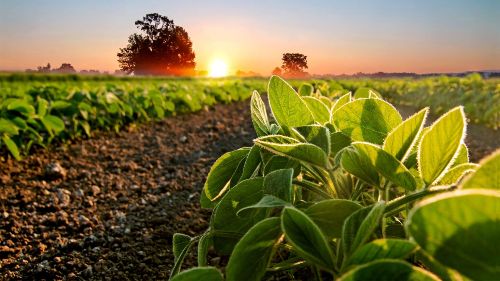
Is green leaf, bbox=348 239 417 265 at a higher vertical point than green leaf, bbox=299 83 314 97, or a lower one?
lower

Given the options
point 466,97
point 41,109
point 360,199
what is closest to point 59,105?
point 41,109

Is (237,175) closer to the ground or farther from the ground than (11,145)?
farther from the ground

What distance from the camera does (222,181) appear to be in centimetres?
111

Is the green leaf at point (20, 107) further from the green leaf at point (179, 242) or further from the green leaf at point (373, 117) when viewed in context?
the green leaf at point (373, 117)

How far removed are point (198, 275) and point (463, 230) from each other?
1.44 feet

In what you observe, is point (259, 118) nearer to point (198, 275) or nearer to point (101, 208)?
point (198, 275)

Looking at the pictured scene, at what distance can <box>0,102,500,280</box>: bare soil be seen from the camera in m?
2.39

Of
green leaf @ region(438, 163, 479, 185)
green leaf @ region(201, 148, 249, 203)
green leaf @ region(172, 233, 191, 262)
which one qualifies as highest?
green leaf @ region(438, 163, 479, 185)

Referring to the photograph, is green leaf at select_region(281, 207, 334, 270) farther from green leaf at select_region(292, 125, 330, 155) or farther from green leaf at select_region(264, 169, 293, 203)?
green leaf at select_region(292, 125, 330, 155)

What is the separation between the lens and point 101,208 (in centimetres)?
335

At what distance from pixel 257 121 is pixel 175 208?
236 cm

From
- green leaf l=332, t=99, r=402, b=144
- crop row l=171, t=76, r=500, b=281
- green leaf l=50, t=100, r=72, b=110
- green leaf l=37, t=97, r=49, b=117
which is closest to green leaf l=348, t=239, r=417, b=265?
crop row l=171, t=76, r=500, b=281

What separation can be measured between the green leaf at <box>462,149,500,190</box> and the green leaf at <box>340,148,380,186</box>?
0.77 feet

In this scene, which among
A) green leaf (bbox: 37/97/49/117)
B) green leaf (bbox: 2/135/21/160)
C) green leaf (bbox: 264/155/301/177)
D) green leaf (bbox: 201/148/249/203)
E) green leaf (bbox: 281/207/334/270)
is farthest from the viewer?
green leaf (bbox: 37/97/49/117)
